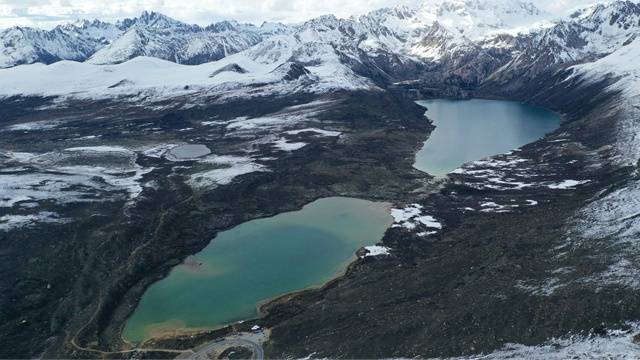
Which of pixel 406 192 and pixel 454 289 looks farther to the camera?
pixel 406 192

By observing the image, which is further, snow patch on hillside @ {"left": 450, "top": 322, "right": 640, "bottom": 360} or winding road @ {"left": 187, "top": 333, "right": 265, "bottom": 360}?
winding road @ {"left": 187, "top": 333, "right": 265, "bottom": 360}

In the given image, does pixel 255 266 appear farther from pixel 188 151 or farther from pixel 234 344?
pixel 188 151

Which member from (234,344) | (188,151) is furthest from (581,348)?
(188,151)

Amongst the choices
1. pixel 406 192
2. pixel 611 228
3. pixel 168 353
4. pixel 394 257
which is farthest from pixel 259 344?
pixel 406 192

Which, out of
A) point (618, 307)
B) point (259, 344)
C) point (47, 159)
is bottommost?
point (259, 344)

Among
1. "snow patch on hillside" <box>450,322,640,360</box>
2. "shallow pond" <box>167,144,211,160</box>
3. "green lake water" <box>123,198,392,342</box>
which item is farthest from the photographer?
"shallow pond" <box>167,144,211,160</box>

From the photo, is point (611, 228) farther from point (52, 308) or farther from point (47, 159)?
point (47, 159)

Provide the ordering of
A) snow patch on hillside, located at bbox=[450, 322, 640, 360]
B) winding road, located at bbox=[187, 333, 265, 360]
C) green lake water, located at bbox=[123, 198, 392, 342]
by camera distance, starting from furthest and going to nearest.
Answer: green lake water, located at bbox=[123, 198, 392, 342], winding road, located at bbox=[187, 333, 265, 360], snow patch on hillside, located at bbox=[450, 322, 640, 360]

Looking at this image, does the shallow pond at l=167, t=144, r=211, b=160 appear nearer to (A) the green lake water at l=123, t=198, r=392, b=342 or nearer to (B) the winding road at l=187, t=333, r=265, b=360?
(A) the green lake water at l=123, t=198, r=392, b=342

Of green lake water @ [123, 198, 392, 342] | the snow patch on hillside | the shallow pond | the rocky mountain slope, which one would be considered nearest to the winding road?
the rocky mountain slope
